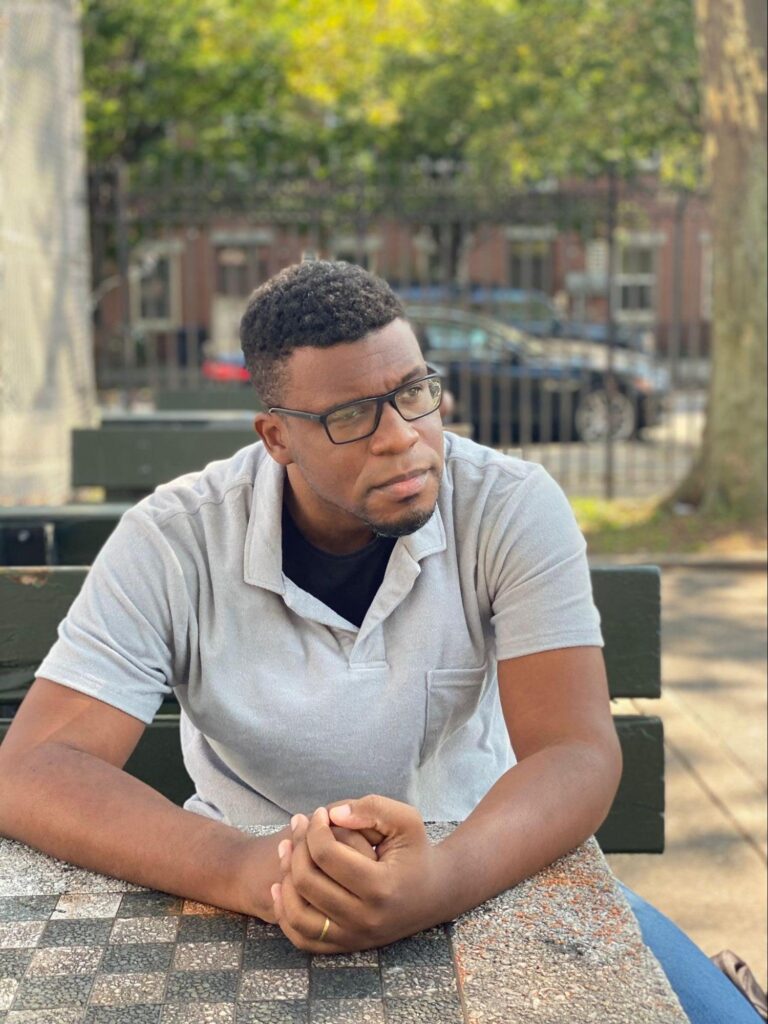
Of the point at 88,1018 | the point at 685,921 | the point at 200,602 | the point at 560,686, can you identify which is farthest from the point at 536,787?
the point at 685,921

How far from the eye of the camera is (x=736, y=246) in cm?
866

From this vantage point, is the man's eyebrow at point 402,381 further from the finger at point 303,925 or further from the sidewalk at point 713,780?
the sidewalk at point 713,780

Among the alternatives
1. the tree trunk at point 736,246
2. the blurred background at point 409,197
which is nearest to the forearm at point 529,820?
the blurred background at point 409,197

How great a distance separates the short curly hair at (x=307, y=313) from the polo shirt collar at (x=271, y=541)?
156mm

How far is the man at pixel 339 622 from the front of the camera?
1999 mm

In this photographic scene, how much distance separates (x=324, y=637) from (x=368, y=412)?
0.33 meters

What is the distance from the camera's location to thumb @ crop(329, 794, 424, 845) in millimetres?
1552

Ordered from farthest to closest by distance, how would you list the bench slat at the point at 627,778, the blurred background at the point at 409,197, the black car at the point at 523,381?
the black car at the point at 523,381 < the blurred background at the point at 409,197 < the bench slat at the point at 627,778

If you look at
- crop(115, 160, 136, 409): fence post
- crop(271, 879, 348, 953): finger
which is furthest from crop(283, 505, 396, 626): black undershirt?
crop(115, 160, 136, 409): fence post

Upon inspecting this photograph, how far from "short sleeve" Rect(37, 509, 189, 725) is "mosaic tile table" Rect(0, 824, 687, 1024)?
1.22 ft

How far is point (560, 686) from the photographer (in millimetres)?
2016

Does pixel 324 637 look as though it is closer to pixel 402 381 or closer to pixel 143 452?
pixel 402 381

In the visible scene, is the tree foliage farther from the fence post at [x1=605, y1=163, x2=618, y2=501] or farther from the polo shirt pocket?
the polo shirt pocket

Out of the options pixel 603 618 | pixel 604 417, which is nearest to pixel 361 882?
pixel 603 618
